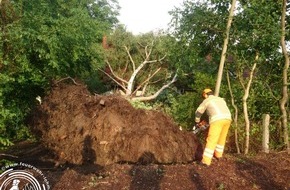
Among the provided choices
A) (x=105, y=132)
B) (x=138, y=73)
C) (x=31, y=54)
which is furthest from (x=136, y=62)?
(x=105, y=132)

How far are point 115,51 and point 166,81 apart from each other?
514cm

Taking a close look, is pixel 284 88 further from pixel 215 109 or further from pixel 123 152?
pixel 123 152

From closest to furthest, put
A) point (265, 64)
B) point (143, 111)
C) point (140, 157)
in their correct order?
point (140, 157) < point (143, 111) < point (265, 64)

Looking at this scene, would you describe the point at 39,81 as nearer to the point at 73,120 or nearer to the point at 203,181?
the point at 73,120

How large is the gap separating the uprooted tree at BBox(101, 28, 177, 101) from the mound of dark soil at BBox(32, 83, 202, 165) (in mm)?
19051

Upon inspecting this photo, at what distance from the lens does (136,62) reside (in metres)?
30.4

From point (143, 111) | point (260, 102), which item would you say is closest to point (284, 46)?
point (260, 102)

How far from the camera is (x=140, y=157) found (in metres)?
8.59

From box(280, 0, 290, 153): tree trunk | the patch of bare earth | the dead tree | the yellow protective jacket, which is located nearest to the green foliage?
the patch of bare earth

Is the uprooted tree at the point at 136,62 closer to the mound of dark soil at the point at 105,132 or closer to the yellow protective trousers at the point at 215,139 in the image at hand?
the mound of dark soil at the point at 105,132

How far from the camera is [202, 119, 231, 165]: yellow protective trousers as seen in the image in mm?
7906

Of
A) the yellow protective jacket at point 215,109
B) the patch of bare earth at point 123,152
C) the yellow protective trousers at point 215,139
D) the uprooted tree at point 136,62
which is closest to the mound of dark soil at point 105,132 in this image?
the patch of bare earth at point 123,152

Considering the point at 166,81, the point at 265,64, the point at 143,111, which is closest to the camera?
the point at 143,111

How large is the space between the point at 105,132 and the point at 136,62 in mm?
22069
